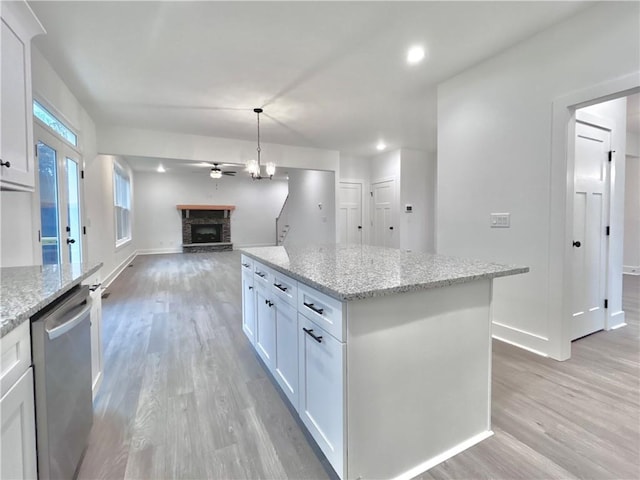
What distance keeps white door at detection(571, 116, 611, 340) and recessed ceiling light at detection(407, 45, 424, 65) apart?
4.91ft

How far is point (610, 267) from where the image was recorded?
3074mm

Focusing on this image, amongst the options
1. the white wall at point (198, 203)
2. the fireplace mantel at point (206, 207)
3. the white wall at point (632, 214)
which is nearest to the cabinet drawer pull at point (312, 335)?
Result: the white wall at point (632, 214)

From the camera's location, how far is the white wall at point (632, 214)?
5562mm

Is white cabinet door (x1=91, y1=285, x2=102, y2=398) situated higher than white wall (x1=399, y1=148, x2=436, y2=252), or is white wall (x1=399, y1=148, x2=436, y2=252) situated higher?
white wall (x1=399, y1=148, x2=436, y2=252)

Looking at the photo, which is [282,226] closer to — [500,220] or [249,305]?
[249,305]

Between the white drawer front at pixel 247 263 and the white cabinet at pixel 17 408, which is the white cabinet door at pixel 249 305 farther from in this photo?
the white cabinet at pixel 17 408

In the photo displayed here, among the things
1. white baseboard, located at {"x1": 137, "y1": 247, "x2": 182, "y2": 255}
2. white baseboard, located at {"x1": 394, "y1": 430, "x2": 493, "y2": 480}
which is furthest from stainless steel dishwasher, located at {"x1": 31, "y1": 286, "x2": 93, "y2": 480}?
white baseboard, located at {"x1": 137, "y1": 247, "x2": 182, "y2": 255}

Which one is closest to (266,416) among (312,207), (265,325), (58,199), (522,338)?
(265,325)

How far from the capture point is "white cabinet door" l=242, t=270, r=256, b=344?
2549 millimetres

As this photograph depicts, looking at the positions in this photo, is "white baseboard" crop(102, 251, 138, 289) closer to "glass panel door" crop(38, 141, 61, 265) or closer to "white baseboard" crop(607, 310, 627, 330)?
"glass panel door" crop(38, 141, 61, 265)

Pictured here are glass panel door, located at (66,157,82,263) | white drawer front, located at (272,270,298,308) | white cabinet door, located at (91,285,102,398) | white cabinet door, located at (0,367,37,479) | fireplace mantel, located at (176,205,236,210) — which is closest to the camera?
white cabinet door, located at (0,367,37,479)

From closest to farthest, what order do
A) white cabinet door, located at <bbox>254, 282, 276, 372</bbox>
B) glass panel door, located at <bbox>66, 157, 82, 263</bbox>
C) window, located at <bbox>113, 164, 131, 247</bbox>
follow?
1. white cabinet door, located at <bbox>254, 282, 276, 372</bbox>
2. glass panel door, located at <bbox>66, 157, 82, 263</bbox>
3. window, located at <bbox>113, 164, 131, 247</bbox>

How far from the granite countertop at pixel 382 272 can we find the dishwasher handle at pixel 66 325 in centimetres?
92

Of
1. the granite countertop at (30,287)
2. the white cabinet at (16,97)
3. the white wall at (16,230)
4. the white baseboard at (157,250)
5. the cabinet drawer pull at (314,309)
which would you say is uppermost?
the white cabinet at (16,97)
